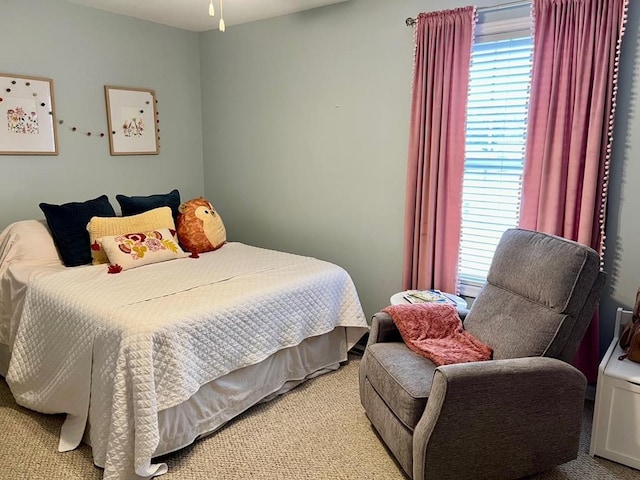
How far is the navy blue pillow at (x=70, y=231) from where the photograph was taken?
2.89m

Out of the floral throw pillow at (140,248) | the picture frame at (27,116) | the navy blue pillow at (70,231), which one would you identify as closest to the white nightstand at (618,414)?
the floral throw pillow at (140,248)

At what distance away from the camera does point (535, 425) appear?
75.9 inches

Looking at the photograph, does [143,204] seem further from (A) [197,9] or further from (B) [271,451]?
(B) [271,451]

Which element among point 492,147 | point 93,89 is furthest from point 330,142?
point 93,89

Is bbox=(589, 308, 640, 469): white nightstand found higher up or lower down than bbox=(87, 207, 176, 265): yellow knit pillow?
A: lower down

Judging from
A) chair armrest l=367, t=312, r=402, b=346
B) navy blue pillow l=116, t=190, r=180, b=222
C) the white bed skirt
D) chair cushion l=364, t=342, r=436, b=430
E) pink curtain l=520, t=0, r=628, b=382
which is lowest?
the white bed skirt

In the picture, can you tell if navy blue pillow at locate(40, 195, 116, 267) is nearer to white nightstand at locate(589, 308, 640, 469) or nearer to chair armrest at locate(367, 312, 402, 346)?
chair armrest at locate(367, 312, 402, 346)

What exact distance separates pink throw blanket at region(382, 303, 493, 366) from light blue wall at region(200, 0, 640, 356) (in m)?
0.76

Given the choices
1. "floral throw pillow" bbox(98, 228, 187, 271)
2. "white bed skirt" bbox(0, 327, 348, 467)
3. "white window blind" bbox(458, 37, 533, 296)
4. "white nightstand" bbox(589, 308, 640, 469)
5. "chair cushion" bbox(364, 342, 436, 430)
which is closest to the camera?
"chair cushion" bbox(364, 342, 436, 430)

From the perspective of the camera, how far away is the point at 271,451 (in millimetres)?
2260

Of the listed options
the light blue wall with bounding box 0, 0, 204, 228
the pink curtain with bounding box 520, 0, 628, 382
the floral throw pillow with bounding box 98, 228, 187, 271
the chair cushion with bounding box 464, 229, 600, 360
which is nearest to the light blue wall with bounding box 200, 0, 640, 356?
the pink curtain with bounding box 520, 0, 628, 382

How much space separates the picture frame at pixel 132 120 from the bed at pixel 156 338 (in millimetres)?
973

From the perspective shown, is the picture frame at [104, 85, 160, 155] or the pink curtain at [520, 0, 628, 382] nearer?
the pink curtain at [520, 0, 628, 382]

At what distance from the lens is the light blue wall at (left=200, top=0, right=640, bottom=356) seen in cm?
272
